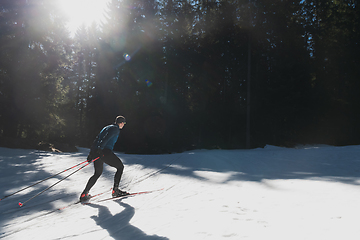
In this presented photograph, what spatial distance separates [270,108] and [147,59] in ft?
52.2

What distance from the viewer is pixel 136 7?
95.7 feet

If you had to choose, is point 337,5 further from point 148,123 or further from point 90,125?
point 90,125

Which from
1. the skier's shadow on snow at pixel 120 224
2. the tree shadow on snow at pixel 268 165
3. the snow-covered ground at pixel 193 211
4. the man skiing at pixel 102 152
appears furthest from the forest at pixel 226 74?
the skier's shadow on snow at pixel 120 224

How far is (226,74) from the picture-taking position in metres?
29.6

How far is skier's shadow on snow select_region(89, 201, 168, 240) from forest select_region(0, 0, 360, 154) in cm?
2082

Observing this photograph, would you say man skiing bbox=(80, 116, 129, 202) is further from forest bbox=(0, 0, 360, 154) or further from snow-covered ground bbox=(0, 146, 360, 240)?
forest bbox=(0, 0, 360, 154)

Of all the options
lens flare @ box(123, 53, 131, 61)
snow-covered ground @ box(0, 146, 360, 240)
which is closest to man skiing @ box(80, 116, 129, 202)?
snow-covered ground @ box(0, 146, 360, 240)

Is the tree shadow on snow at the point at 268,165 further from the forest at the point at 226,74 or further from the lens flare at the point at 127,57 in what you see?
the lens flare at the point at 127,57

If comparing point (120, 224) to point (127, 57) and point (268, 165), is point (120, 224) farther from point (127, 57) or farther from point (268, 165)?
point (127, 57)

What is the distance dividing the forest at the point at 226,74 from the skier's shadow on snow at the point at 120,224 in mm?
20823

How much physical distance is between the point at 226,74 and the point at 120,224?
27667mm

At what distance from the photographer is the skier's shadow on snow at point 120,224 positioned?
11.1 ft

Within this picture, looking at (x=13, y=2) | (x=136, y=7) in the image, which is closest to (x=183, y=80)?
(x=136, y=7)

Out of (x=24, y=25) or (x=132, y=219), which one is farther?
(x=24, y=25)
